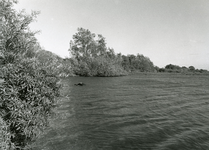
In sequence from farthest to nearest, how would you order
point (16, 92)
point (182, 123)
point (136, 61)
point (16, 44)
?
point (136, 61), point (182, 123), point (16, 44), point (16, 92)

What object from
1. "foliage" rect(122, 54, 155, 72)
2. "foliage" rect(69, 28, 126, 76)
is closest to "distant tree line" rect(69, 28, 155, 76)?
"foliage" rect(69, 28, 126, 76)

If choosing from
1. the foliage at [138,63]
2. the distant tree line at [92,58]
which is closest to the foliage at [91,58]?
the distant tree line at [92,58]

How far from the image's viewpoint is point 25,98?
309 inches

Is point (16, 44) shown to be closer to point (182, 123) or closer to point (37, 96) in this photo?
point (37, 96)

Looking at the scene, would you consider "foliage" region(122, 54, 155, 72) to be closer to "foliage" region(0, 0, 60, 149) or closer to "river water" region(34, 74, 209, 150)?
"river water" region(34, 74, 209, 150)

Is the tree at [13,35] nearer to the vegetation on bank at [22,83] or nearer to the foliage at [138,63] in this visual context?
the vegetation on bank at [22,83]

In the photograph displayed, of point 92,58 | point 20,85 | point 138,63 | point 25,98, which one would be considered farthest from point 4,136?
point 138,63

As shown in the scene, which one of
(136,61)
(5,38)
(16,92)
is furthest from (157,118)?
(136,61)

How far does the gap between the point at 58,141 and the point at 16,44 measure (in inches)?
274

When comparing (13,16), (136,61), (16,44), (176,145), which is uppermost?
(136,61)

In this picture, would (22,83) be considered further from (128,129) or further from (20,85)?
(128,129)

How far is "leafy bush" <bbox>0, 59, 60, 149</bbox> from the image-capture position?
7.15m

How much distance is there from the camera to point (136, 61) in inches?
6270

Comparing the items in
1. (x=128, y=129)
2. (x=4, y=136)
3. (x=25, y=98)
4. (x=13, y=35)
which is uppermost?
(x=13, y=35)
